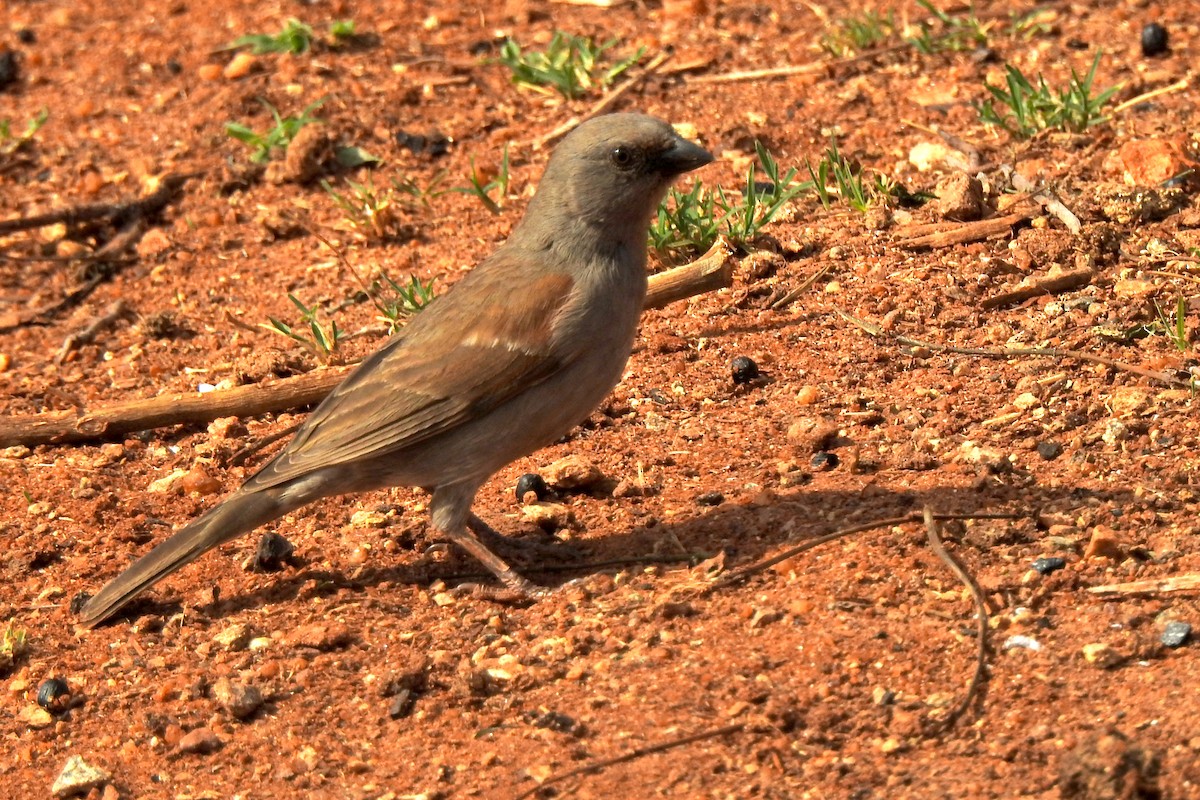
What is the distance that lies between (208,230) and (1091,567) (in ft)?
18.1

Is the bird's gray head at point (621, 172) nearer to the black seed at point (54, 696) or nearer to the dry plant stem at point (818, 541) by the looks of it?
the dry plant stem at point (818, 541)

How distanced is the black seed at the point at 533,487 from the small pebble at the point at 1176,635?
2.48 m

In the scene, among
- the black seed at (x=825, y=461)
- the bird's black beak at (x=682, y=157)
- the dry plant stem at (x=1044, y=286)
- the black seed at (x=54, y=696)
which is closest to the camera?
the black seed at (x=54, y=696)

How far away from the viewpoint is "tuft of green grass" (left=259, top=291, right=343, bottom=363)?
7059 millimetres

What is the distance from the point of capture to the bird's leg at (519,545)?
576 cm

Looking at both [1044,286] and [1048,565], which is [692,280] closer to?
[1044,286]

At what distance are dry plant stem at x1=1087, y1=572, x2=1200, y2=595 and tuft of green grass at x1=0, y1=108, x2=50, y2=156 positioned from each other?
7.37 metres

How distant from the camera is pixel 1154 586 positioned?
15.8 ft

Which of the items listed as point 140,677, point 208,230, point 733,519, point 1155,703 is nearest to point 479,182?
point 208,230

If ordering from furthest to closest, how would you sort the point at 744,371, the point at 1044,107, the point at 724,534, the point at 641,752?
the point at 1044,107 < the point at 744,371 < the point at 724,534 < the point at 641,752

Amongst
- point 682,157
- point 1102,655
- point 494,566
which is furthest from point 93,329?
point 1102,655

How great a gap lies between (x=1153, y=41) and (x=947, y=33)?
113 centimetres

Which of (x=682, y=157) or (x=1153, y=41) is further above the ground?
(x=682, y=157)

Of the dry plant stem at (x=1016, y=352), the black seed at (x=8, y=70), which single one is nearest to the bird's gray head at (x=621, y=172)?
the dry plant stem at (x=1016, y=352)
